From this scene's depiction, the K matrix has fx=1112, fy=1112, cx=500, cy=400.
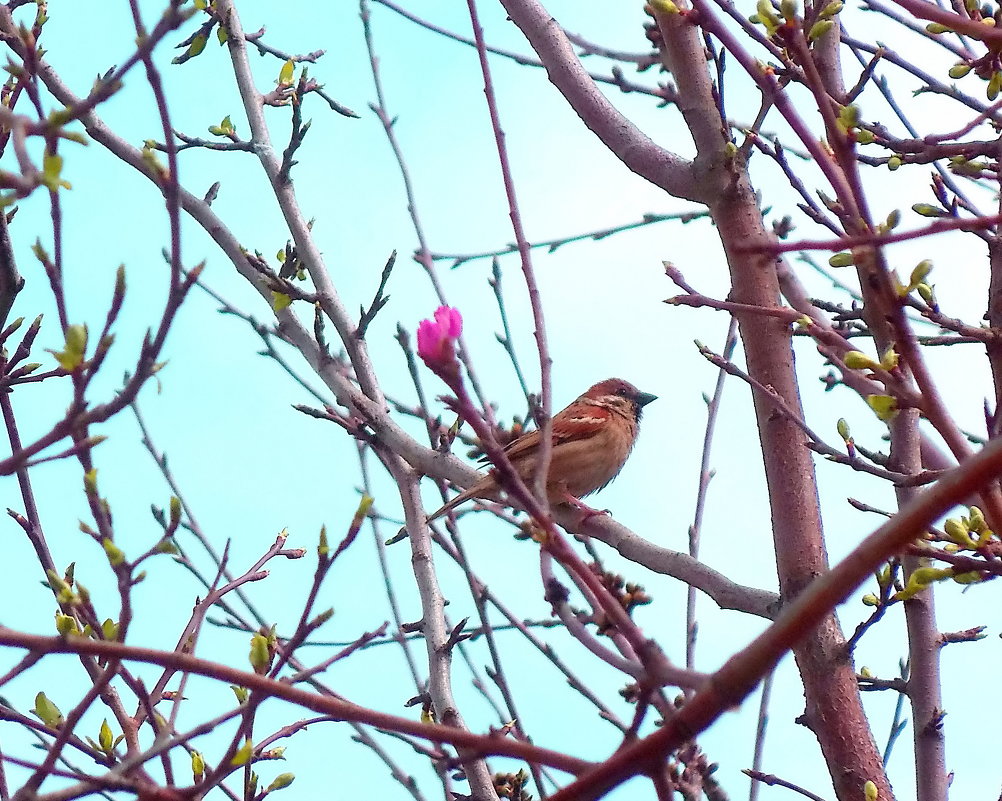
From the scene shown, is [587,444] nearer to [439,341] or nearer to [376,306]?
[376,306]

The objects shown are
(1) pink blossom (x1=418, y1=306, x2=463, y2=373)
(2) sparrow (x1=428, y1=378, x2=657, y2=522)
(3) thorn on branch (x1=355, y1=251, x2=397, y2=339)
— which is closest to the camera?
(1) pink blossom (x1=418, y1=306, x2=463, y2=373)

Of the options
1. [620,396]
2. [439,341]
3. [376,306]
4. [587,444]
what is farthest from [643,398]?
[439,341]

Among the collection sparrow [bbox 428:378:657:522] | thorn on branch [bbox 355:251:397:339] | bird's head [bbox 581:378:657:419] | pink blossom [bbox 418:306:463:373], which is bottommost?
pink blossom [bbox 418:306:463:373]

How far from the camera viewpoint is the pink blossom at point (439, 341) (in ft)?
3.85

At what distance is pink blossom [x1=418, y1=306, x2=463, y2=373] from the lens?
1.17 m

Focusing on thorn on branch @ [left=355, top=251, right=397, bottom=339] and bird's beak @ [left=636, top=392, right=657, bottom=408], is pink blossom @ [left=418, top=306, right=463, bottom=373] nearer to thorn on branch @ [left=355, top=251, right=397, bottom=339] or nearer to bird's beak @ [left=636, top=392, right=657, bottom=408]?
thorn on branch @ [left=355, top=251, right=397, bottom=339]

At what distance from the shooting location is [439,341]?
3.87 ft

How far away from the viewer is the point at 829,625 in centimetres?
298

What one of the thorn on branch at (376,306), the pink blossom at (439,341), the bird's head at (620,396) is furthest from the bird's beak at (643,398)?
the pink blossom at (439,341)

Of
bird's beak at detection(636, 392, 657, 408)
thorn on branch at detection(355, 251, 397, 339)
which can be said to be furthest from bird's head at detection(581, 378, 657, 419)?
thorn on branch at detection(355, 251, 397, 339)

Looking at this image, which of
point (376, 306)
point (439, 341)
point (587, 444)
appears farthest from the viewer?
point (587, 444)

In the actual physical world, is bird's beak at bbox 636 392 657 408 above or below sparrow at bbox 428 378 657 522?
above

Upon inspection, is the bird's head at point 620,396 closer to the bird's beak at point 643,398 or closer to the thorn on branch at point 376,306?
the bird's beak at point 643,398

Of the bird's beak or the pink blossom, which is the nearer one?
the pink blossom
